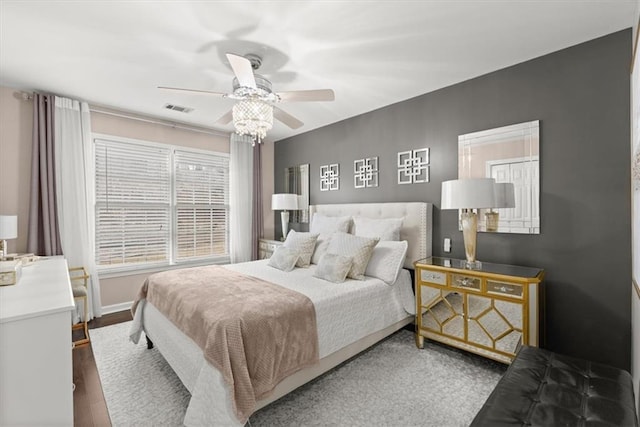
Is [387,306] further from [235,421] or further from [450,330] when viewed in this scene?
[235,421]

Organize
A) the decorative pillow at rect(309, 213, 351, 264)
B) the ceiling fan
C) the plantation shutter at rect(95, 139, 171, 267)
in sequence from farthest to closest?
1. the plantation shutter at rect(95, 139, 171, 267)
2. the decorative pillow at rect(309, 213, 351, 264)
3. the ceiling fan

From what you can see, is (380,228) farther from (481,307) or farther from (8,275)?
(8,275)

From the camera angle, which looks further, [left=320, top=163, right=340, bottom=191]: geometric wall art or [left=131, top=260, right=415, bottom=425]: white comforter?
[left=320, top=163, right=340, bottom=191]: geometric wall art

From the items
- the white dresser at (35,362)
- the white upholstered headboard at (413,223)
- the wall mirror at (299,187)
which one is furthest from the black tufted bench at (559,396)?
the wall mirror at (299,187)

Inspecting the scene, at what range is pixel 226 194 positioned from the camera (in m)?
4.91

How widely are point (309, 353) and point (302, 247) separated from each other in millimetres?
1489

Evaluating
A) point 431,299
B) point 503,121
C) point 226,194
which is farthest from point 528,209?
point 226,194

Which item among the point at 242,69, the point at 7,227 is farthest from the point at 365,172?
the point at 7,227

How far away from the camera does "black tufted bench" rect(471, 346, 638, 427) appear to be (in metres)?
1.26

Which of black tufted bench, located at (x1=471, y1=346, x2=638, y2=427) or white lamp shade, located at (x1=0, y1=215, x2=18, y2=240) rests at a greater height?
white lamp shade, located at (x1=0, y1=215, x2=18, y2=240)

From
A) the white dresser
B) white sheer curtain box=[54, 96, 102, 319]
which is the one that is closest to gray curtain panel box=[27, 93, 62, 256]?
white sheer curtain box=[54, 96, 102, 319]

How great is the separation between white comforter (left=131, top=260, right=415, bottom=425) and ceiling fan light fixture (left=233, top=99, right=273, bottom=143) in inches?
52.2

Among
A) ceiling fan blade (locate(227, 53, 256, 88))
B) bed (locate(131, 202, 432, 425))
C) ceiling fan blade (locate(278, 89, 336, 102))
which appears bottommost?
bed (locate(131, 202, 432, 425))

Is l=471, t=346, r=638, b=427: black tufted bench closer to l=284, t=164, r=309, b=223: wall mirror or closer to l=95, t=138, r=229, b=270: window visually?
l=284, t=164, r=309, b=223: wall mirror
